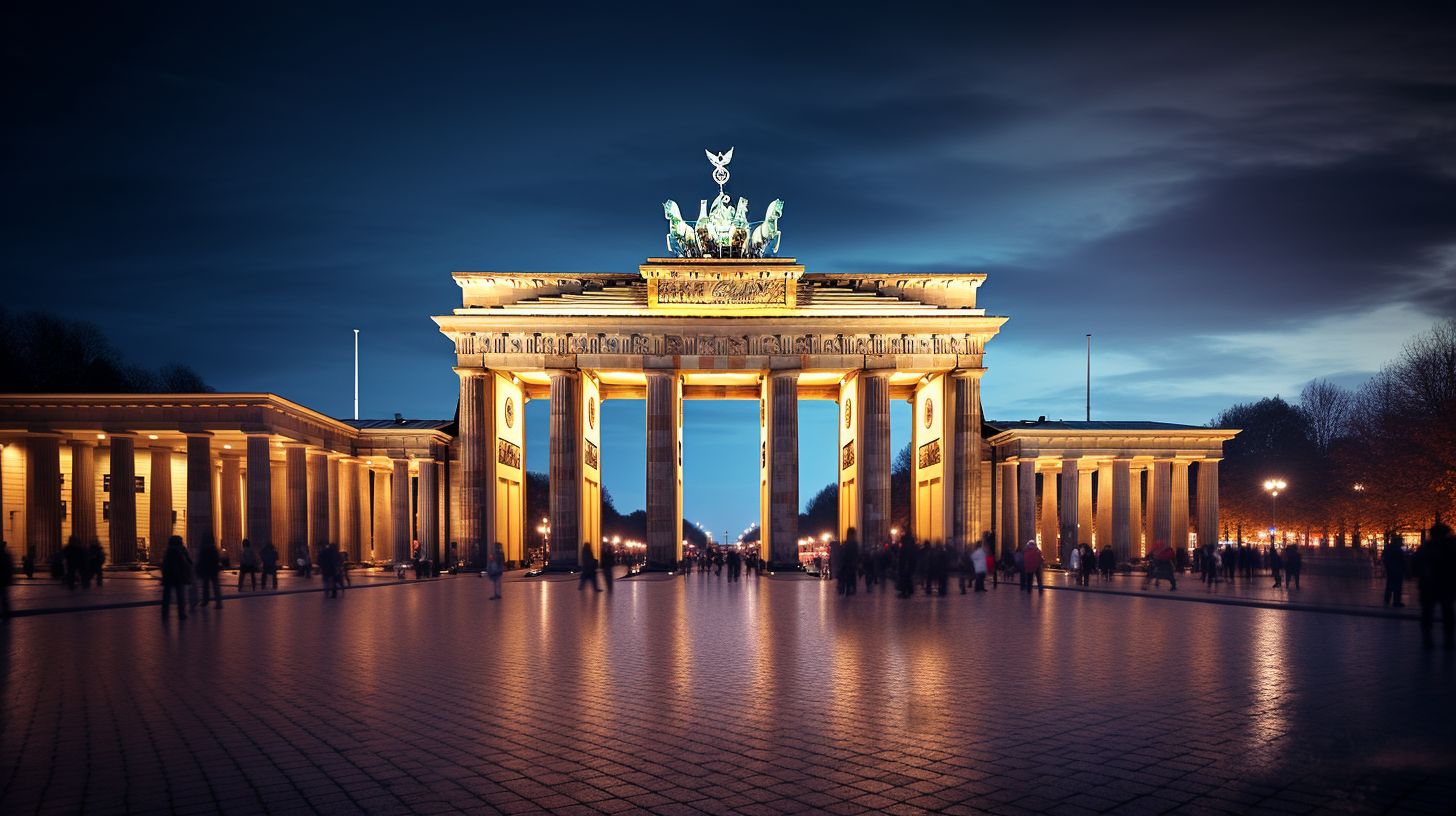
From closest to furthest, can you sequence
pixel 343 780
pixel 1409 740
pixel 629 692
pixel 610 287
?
pixel 343 780 → pixel 1409 740 → pixel 629 692 → pixel 610 287

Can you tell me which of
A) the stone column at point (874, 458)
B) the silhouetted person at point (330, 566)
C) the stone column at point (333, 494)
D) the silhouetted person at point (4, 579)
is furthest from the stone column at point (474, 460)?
the silhouetted person at point (4, 579)

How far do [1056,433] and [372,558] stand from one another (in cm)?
4200

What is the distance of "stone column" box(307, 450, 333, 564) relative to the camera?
54.6m

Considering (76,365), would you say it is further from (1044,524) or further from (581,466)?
(1044,524)

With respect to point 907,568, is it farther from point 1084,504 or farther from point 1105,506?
point 1084,504

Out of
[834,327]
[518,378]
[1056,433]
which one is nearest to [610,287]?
[518,378]

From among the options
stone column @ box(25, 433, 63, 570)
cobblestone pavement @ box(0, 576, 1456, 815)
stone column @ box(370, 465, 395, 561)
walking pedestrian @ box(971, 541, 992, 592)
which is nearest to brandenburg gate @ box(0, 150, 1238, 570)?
stone column @ box(25, 433, 63, 570)

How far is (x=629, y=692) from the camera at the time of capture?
11555 millimetres

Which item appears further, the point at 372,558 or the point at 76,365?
the point at 76,365

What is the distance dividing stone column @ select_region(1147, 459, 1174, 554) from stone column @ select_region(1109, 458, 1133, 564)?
4.51 ft

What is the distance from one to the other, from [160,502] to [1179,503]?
55.0m

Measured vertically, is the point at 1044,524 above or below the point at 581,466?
below

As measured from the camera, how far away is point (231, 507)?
55.9 m

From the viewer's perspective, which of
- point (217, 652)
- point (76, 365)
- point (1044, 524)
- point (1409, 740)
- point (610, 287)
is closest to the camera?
point (1409, 740)
